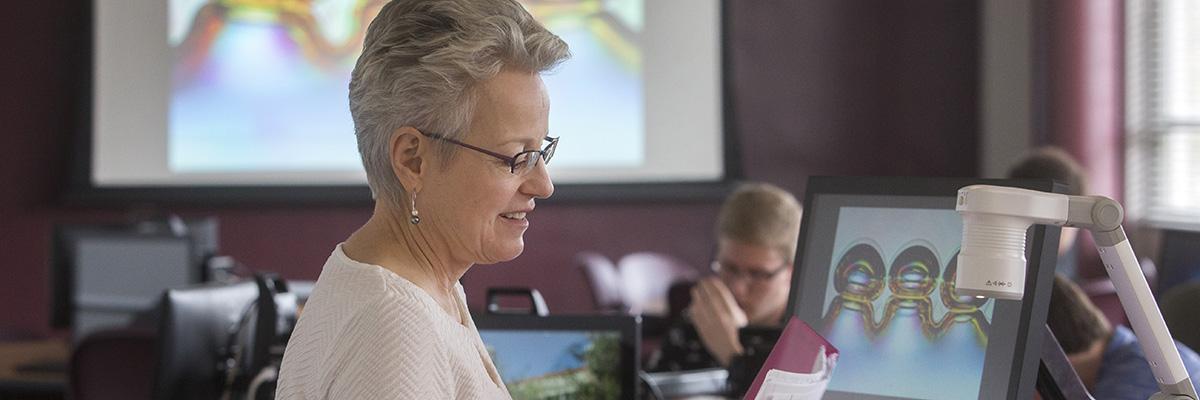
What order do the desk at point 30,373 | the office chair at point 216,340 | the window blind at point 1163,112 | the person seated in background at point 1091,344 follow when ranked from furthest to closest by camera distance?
1. the window blind at point 1163,112
2. the desk at point 30,373
3. the office chair at point 216,340
4. the person seated in background at point 1091,344

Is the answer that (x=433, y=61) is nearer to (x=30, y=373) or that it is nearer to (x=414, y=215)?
(x=414, y=215)

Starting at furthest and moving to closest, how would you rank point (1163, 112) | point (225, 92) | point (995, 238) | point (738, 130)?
point (738, 130)
point (225, 92)
point (1163, 112)
point (995, 238)

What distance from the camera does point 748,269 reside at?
340cm

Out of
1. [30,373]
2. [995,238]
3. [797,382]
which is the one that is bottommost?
[30,373]

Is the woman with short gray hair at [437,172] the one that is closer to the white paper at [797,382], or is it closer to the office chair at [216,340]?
the white paper at [797,382]

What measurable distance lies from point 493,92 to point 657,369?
2103 mm

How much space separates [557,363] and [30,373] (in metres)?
2.47

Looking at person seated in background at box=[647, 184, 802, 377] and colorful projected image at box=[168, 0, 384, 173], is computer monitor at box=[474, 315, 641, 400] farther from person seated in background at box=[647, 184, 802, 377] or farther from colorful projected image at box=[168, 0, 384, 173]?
colorful projected image at box=[168, 0, 384, 173]

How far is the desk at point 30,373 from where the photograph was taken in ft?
12.9

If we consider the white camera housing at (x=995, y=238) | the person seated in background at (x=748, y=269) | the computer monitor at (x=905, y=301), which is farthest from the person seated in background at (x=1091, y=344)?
the person seated in background at (x=748, y=269)

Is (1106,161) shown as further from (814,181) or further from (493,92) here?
(493,92)

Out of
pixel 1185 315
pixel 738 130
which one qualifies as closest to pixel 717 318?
pixel 1185 315

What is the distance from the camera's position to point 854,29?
6.61 m

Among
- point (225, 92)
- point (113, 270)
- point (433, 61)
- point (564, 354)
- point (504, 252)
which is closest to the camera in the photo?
point (433, 61)
